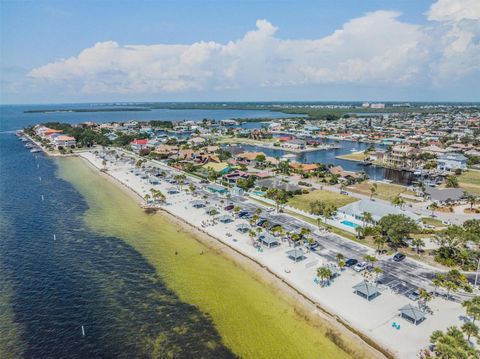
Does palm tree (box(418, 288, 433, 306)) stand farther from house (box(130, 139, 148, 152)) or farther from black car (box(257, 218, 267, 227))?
house (box(130, 139, 148, 152))

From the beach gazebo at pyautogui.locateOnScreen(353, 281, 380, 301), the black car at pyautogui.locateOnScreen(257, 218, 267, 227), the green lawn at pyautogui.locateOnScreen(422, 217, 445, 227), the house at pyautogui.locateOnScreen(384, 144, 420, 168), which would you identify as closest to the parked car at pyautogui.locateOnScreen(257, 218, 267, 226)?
the black car at pyautogui.locateOnScreen(257, 218, 267, 227)

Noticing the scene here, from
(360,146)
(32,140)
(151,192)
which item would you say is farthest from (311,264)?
(32,140)

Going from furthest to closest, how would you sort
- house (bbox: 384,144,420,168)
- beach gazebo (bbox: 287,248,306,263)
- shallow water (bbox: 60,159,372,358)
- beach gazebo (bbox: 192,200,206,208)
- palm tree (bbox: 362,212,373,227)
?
house (bbox: 384,144,420,168)
beach gazebo (bbox: 192,200,206,208)
palm tree (bbox: 362,212,373,227)
beach gazebo (bbox: 287,248,306,263)
shallow water (bbox: 60,159,372,358)

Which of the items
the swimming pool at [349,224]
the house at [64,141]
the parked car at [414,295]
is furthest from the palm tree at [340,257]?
the house at [64,141]

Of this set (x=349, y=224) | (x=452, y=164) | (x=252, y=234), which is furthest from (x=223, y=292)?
(x=452, y=164)

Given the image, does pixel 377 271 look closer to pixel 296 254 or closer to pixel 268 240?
pixel 296 254

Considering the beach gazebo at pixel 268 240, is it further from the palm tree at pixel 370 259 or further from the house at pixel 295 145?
the house at pixel 295 145
